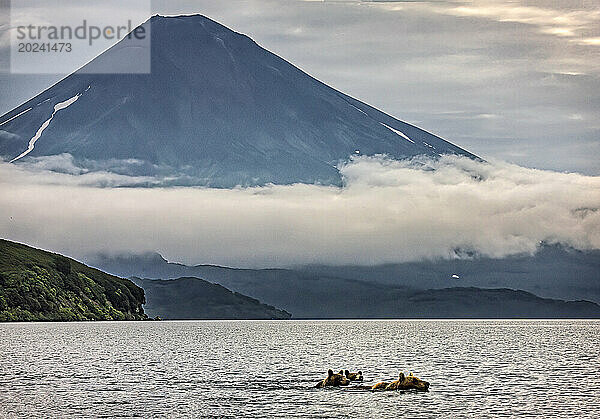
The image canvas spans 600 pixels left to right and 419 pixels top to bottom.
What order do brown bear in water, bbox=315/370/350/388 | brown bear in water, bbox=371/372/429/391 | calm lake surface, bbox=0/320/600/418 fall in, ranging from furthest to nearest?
brown bear in water, bbox=315/370/350/388
brown bear in water, bbox=371/372/429/391
calm lake surface, bbox=0/320/600/418

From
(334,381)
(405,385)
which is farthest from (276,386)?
(405,385)

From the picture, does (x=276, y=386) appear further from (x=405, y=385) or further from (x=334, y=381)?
(x=405, y=385)

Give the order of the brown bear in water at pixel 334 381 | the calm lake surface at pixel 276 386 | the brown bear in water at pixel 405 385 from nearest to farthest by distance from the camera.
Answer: the calm lake surface at pixel 276 386 → the brown bear in water at pixel 405 385 → the brown bear in water at pixel 334 381

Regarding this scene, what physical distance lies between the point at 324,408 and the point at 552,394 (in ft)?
102

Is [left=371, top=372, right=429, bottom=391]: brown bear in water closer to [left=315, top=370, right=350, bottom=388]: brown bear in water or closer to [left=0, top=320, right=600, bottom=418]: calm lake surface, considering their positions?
[left=0, top=320, right=600, bottom=418]: calm lake surface

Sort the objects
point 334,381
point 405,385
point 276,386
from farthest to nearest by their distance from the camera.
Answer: point 276,386
point 334,381
point 405,385

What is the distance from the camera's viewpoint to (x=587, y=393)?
108 m

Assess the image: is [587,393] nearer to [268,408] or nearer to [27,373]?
[268,408]

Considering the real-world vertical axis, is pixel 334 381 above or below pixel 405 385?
above

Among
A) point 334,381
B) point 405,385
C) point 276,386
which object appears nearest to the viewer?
point 405,385

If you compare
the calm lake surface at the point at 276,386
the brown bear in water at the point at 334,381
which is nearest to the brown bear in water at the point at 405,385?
the calm lake surface at the point at 276,386

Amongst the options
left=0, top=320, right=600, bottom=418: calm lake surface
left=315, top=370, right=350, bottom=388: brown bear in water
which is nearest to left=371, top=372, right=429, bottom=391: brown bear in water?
left=0, top=320, right=600, bottom=418: calm lake surface

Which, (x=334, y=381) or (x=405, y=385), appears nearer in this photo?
(x=405, y=385)

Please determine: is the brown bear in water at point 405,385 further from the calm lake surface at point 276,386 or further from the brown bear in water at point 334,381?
the brown bear in water at point 334,381
